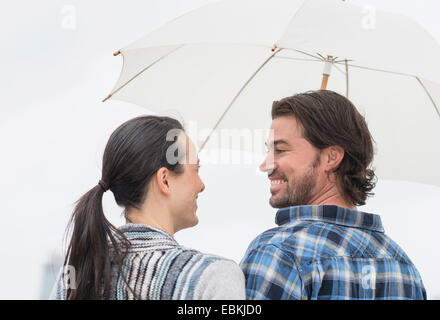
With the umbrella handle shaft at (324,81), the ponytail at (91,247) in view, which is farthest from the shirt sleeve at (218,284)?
the umbrella handle shaft at (324,81)

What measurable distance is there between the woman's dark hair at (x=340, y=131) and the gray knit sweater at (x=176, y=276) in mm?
937

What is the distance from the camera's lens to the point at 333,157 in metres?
2.92

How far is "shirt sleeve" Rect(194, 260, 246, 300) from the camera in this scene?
2.11 metres

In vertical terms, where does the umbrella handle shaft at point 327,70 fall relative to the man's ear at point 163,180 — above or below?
above

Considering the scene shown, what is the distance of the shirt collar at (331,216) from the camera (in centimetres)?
257

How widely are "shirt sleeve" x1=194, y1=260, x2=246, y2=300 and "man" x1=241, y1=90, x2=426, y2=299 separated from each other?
18 cm

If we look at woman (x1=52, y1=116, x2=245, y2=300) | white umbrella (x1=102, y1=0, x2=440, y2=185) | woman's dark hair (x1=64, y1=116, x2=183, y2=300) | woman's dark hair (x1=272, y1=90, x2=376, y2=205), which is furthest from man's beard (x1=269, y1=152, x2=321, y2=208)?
white umbrella (x1=102, y1=0, x2=440, y2=185)

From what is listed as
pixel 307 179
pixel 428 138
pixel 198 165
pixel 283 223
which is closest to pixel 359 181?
pixel 307 179

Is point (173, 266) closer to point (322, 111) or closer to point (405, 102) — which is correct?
point (322, 111)

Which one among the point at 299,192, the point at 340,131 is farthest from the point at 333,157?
the point at 299,192

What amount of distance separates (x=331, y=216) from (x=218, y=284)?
2.30 ft

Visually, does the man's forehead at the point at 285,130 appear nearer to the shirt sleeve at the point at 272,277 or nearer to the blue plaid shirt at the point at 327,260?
the blue plaid shirt at the point at 327,260

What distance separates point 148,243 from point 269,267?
487 mm

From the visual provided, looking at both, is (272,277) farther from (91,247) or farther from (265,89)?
(265,89)
